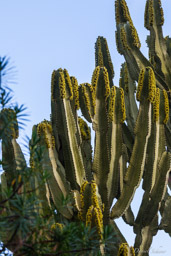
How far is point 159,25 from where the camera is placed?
24.0ft

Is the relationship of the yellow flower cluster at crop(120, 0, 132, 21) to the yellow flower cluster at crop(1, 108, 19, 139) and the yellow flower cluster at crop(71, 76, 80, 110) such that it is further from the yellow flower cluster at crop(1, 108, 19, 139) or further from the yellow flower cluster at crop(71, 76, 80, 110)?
the yellow flower cluster at crop(1, 108, 19, 139)

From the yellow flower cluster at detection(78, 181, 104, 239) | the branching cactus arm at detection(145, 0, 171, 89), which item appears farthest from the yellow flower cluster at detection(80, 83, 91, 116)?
the branching cactus arm at detection(145, 0, 171, 89)

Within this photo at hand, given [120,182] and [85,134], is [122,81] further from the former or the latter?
[120,182]

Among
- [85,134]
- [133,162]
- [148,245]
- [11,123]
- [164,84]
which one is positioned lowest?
[148,245]

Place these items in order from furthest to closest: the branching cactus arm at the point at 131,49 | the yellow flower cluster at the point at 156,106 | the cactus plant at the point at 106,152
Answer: the branching cactus arm at the point at 131,49, the yellow flower cluster at the point at 156,106, the cactus plant at the point at 106,152

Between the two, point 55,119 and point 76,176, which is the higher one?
point 55,119

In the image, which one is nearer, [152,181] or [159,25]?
[152,181]

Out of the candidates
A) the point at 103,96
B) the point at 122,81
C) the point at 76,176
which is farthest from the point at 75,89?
the point at 122,81

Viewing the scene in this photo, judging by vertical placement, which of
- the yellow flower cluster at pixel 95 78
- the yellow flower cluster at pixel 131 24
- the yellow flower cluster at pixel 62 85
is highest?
the yellow flower cluster at pixel 131 24

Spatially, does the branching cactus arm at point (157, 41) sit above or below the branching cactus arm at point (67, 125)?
above

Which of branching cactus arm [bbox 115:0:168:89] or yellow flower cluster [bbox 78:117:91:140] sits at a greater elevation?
branching cactus arm [bbox 115:0:168:89]

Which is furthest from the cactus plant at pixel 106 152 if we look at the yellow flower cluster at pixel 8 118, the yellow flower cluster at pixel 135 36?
the yellow flower cluster at pixel 8 118

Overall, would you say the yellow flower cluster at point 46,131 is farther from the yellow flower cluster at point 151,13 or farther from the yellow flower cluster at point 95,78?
the yellow flower cluster at point 151,13

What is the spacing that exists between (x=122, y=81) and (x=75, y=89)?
1.67 m
